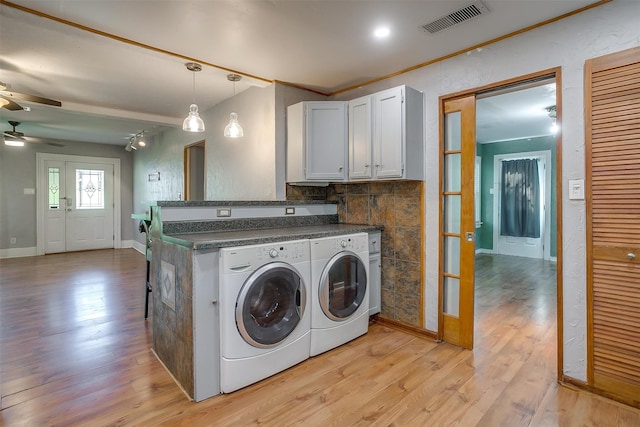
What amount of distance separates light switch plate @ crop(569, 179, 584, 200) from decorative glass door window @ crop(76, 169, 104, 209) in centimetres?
890

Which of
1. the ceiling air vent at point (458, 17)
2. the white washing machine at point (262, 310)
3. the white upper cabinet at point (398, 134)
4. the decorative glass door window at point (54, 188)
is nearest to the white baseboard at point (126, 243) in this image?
the decorative glass door window at point (54, 188)

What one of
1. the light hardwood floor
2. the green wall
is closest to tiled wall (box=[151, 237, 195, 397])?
the light hardwood floor

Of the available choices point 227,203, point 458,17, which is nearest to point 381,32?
point 458,17

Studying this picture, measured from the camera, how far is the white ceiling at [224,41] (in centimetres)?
209

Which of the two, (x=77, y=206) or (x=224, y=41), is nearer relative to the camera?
(x=224, y=41)

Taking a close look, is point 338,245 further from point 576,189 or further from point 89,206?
point 89,206

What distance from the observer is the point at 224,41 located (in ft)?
8.32

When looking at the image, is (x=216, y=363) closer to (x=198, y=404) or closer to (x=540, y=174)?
(x=198, y=404)

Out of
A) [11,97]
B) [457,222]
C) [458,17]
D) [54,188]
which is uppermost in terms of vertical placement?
[458,17]

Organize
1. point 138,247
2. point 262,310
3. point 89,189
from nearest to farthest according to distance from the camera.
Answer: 1. point 262,310
2. point 89,189
3. point 138,247

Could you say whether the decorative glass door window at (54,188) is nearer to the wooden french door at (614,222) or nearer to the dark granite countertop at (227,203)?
the dark granite countertop at (227,203)

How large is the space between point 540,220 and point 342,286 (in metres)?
5.69

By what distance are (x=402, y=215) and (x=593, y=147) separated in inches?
58.0

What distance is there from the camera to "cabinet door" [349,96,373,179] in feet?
9.81
